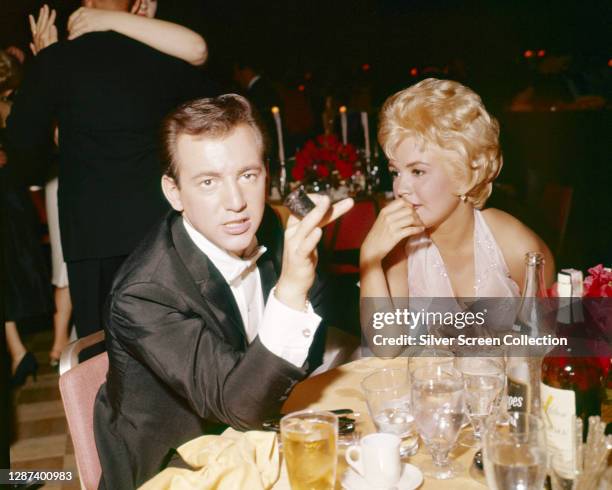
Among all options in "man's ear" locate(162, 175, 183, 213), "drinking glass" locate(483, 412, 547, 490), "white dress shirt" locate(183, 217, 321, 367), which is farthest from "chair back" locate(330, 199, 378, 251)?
"drinking glass" locate(483, 412, 547, 490)

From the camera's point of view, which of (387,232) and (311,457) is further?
(387,232)

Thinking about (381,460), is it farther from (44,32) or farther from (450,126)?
(44,32)

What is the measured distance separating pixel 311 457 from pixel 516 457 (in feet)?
0.87

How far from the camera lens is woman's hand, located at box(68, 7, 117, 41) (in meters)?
2.12

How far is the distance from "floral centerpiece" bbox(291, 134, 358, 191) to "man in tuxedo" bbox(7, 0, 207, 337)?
4.67 feet

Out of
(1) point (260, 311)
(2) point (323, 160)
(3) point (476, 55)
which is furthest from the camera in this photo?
(3) point (476, 55)

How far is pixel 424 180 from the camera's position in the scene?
1.93 metres

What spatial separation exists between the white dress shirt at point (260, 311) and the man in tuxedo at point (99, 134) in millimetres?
908

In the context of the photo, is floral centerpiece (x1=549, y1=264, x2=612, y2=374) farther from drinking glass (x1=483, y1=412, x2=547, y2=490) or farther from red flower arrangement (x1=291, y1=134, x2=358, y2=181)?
red flower arrangement (x1=291, y1=134, x2=358, y2=181)

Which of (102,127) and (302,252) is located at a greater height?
(102,127)

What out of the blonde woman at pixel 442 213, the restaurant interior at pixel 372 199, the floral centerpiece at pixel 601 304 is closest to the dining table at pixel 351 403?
the restaurant interior at pixel 372 199

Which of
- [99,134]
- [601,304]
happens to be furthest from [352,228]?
[601,304]

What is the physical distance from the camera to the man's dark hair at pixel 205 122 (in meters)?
1.34

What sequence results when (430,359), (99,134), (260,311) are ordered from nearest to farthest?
(430,359) < (260,311) < (99,134)
